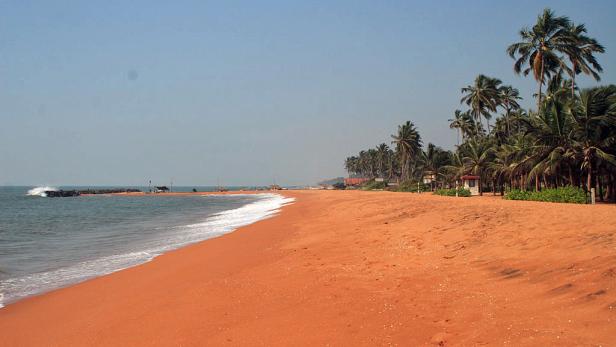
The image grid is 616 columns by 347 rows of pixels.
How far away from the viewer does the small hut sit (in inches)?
2235

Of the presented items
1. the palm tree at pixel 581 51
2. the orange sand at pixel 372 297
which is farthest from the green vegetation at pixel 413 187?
the orange sand at pixel 372 297

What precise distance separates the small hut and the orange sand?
46155 millimetres

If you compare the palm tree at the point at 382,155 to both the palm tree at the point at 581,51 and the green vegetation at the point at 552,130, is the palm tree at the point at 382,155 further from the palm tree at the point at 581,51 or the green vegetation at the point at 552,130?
the palm tree at the point at 581,51

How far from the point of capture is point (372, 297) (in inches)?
301

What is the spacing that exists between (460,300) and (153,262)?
10096 millimetres

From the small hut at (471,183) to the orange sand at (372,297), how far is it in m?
46.2

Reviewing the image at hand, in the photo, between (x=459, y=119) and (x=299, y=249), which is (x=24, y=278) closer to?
(x=299, y=249)

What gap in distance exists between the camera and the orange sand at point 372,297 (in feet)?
18.8

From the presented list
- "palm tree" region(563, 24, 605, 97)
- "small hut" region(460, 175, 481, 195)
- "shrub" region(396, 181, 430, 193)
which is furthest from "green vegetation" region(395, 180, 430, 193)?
"palm tree" region(563, 24, 605, 97)

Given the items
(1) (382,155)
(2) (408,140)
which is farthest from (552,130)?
(1) (382,155)

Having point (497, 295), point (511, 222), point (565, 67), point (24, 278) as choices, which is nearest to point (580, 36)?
point (565, 67)

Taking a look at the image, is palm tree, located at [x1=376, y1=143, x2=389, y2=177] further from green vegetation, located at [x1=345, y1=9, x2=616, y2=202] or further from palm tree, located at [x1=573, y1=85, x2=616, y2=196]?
palm tree, located at [x1=573, y1=85, x2=616, y2=196]

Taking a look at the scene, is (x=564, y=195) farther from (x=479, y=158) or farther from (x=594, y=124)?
(x=479, y=158)

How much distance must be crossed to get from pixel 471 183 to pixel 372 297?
55745 millimetres
